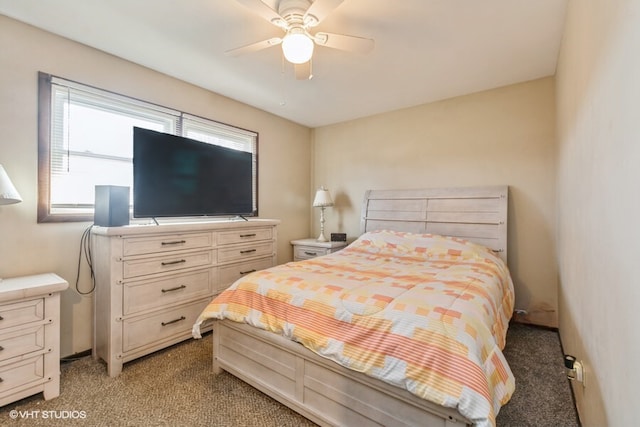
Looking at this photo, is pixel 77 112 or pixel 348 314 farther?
pixel 77 112

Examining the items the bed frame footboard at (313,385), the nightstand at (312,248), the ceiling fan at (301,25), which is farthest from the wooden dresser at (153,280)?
the ceiling fan at (301,25)

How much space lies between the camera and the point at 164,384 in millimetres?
1927

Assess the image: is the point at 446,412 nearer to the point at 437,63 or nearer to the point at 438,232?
the point at 438,232

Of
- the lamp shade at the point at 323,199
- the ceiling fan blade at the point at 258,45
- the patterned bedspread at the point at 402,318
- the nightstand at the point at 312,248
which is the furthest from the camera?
the lamp shade at the point at 323,199

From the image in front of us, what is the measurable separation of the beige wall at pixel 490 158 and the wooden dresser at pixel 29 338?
3209mm

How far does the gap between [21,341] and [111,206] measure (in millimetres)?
933

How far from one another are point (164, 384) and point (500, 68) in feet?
12.4

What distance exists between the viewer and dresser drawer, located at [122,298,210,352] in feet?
6.92

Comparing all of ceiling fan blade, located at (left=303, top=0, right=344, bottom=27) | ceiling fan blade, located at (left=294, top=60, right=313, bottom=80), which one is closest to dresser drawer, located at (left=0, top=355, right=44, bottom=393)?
ceiling fan blade, located at (left=294, top=60, right=313, bottom=80)

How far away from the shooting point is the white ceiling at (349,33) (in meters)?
1.88

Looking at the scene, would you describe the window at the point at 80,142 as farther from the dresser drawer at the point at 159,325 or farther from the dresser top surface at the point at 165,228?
the dresser drawer at the point at 159,325

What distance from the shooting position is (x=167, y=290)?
2.33 m

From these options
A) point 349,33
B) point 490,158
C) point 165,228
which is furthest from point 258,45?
point 490,158

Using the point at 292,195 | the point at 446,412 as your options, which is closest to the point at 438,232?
the point at 292,195
